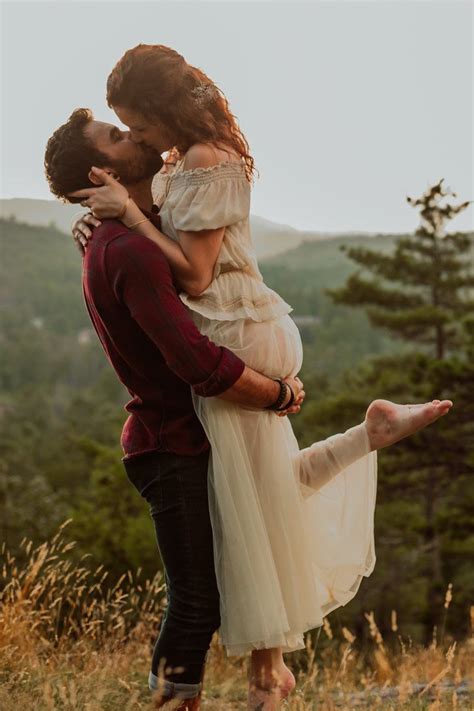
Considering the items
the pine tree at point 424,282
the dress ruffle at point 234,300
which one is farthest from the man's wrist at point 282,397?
the pine tree at point 424,282

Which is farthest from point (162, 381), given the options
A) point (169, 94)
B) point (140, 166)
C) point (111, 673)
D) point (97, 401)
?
point (97, 401)

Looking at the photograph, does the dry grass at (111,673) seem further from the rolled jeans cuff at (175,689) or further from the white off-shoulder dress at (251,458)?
the white off-shoulder dress at (251,458)

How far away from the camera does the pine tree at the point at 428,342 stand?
2216cm

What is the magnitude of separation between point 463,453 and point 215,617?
20610mm

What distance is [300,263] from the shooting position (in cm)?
8919

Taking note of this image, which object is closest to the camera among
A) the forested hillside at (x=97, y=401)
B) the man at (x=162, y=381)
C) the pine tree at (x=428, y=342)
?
the man at (x=162, y=381)

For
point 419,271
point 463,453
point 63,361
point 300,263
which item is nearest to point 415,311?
point 419,271

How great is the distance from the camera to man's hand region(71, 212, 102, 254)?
9.50 ft

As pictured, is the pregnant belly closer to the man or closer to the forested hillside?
the man

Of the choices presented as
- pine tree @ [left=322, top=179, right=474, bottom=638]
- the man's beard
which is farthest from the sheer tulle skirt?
pine tree @ [left=322, top=179, right=474, bottom=638]

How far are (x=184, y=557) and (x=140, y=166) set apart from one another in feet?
3.65

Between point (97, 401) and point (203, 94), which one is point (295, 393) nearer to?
point (203, 94)

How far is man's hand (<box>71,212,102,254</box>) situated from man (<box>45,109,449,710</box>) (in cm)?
5

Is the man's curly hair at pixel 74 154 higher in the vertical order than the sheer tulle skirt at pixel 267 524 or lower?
higher
